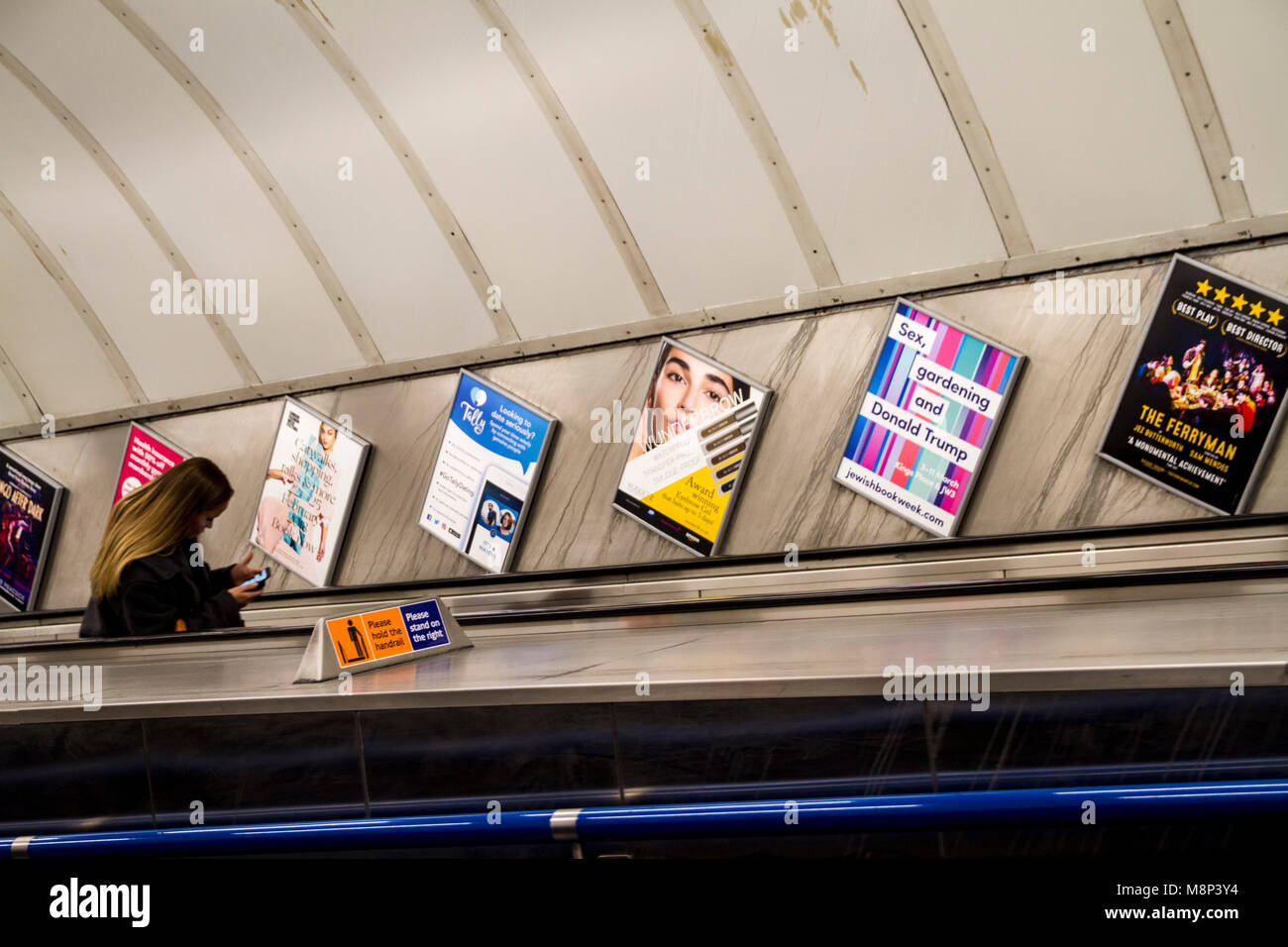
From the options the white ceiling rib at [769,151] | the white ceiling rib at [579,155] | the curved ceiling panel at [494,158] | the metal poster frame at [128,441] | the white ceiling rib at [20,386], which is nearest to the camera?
the white ceiling rib at [769,151]

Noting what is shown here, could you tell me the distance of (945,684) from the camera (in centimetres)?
237

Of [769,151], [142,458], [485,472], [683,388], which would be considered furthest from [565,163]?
[142,458]

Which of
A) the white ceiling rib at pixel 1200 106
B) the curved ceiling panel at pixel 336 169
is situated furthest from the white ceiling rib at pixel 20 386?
the white ceiling rib at pixel 1200 106

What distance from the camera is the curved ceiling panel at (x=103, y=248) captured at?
29.9 ft

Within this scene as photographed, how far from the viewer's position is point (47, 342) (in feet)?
33.8

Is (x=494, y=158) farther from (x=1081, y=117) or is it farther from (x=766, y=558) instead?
(x=1081, y=117)

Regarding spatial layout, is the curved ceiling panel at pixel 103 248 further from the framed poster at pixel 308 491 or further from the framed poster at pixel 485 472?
the framed poster at pixel 485 472

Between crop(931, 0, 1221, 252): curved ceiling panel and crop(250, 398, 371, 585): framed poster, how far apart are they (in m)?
5.37

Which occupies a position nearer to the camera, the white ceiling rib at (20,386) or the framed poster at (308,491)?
the framed poster at (308,491)

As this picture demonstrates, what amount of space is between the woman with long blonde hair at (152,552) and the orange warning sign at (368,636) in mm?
1490

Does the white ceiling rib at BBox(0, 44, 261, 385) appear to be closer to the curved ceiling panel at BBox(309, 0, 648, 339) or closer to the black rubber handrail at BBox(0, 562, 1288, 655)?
the curved ceiling panel at BBox(309, 0, 648, 339)

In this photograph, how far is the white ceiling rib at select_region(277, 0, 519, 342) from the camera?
7.71 metres

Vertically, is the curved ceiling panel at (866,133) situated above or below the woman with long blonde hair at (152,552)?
above
